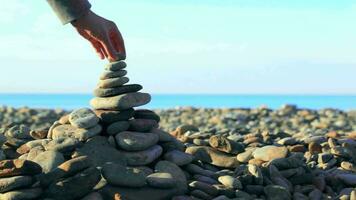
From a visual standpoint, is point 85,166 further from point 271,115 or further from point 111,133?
point 271,115

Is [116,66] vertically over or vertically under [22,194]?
over

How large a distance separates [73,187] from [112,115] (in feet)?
4.19

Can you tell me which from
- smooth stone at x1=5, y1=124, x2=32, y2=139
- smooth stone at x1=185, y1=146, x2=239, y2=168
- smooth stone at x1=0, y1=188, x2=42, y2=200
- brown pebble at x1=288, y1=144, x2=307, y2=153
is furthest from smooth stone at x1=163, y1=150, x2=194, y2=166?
brown pebble at x1=288, y1=144, x2=307, y2=153

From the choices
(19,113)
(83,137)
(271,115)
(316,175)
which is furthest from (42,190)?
(19,113)

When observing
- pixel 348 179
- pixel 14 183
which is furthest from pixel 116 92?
pixel 348 179

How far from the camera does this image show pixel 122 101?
630 centimetres

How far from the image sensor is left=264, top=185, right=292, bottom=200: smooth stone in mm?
5777

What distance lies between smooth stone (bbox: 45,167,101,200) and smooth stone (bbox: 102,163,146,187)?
0.60 ft

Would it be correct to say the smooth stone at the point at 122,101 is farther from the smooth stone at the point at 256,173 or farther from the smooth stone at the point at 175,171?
the smooth stone at the point at 256,173

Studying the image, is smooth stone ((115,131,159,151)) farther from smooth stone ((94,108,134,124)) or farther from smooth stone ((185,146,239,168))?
smooth stone ((185,146,239,168))

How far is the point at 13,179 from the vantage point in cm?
505

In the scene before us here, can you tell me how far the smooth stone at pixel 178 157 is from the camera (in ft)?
19.9

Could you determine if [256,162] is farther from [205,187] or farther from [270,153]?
[205,187]

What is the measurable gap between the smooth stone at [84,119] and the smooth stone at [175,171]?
723 mm
